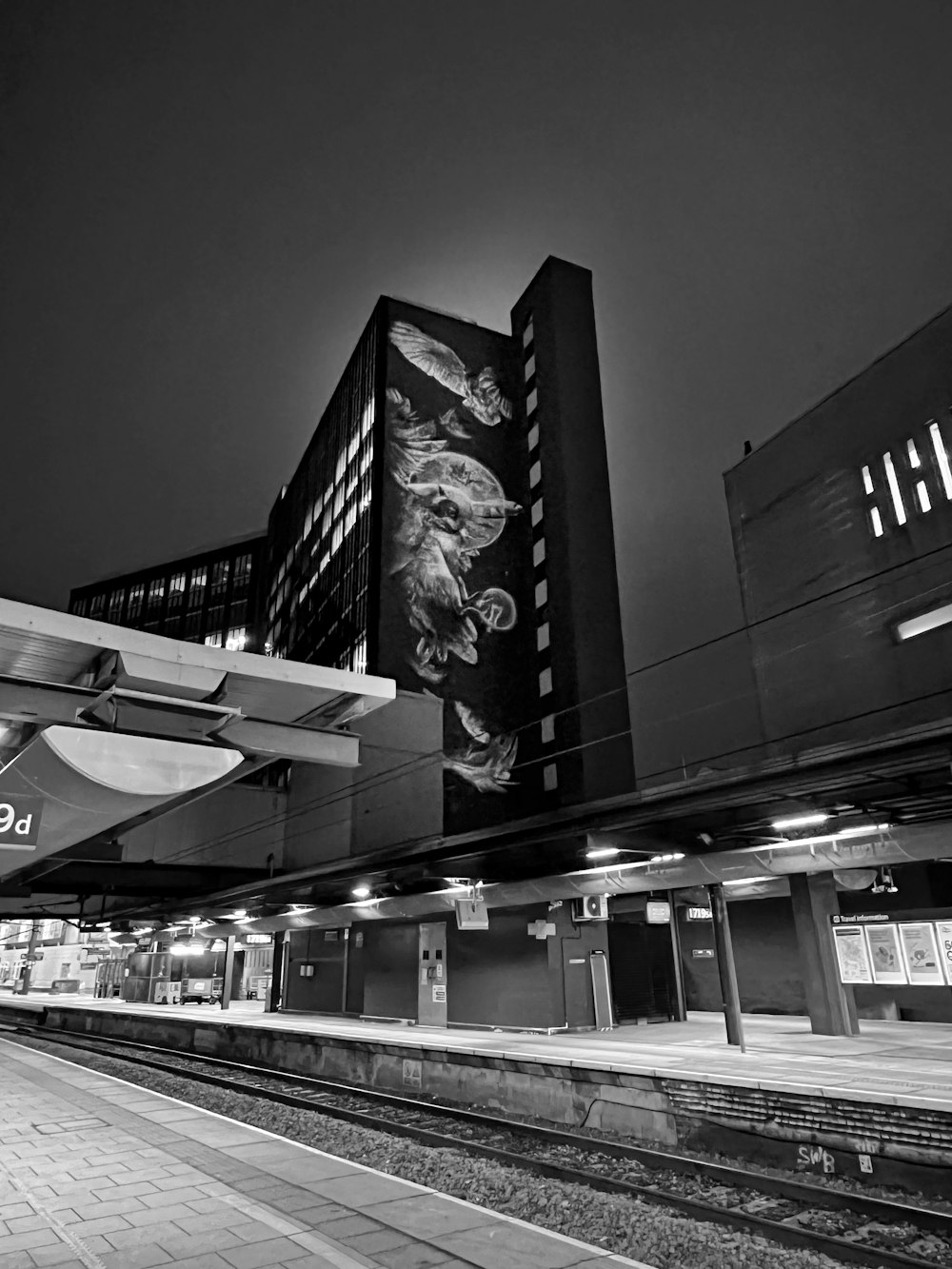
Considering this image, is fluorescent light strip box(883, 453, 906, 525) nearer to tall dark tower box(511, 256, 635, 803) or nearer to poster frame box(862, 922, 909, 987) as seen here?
poster frame box(862, 922, 909, 987)

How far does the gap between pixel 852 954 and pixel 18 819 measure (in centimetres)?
1606

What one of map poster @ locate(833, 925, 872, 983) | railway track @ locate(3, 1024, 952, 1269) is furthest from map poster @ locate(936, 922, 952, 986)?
railway track @ locate(3, 1024, 952, 1269)

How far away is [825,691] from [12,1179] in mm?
29116

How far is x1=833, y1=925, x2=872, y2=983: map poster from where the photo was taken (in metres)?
16.0

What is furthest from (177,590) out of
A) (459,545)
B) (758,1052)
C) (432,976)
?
(758,1052)

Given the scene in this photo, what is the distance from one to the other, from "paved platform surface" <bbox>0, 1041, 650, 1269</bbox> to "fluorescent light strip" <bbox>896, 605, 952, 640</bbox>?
25199mm

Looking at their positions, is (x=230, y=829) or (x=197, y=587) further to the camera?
(x=197, y=587)

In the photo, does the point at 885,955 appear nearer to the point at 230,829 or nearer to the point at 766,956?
the point at 766,956

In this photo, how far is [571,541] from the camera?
6153cm

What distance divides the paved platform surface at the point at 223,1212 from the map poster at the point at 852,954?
12.2 m

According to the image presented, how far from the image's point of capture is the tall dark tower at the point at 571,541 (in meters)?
57.7

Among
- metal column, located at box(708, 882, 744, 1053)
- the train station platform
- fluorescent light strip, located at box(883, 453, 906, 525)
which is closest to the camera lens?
the train station platform

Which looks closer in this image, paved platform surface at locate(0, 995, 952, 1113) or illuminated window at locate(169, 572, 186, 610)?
paved platform surface at locate(0, 995, 952, 1113)

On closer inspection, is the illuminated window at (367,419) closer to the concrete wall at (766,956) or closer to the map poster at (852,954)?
the concrete wall at (766,956)
